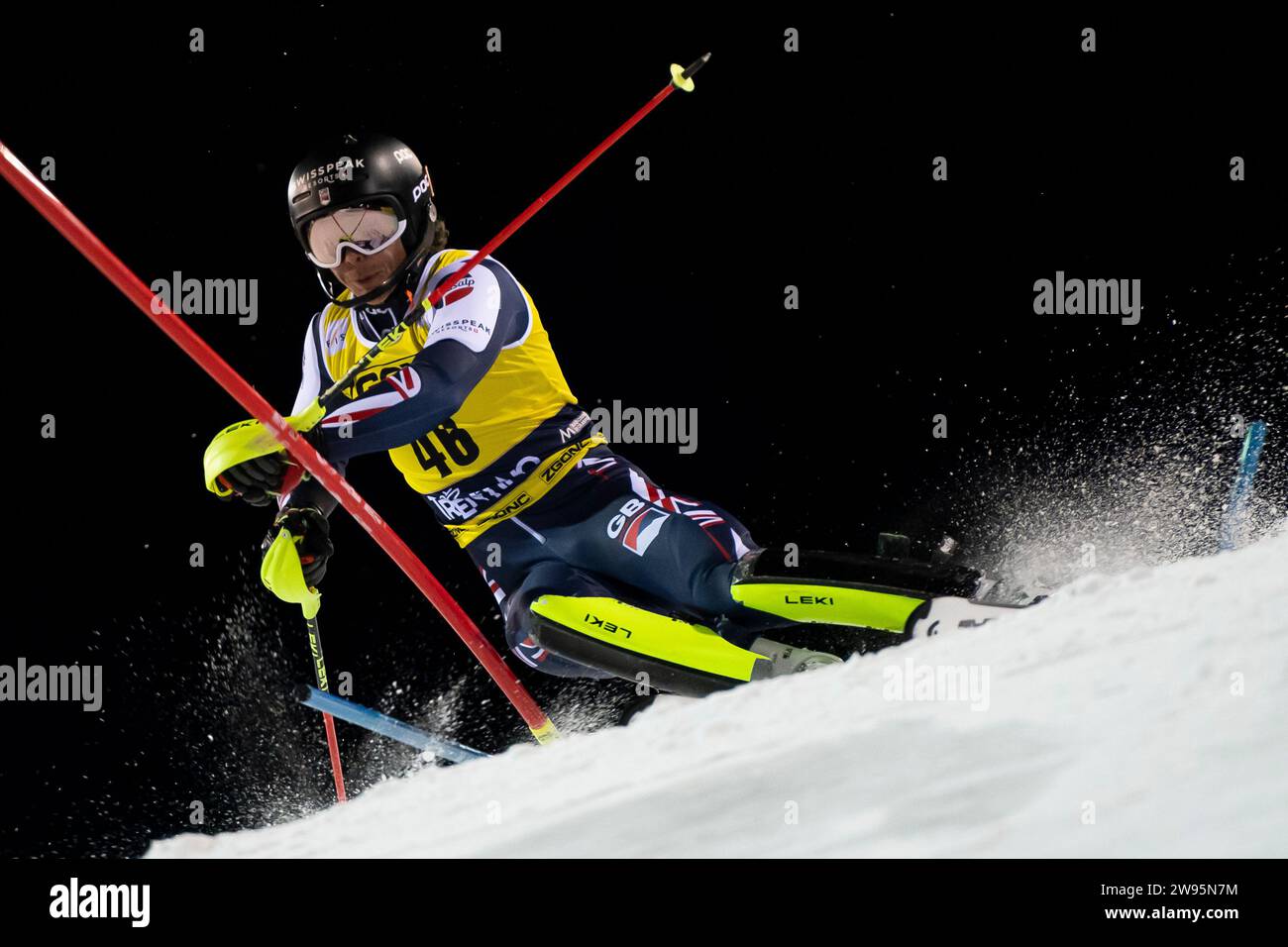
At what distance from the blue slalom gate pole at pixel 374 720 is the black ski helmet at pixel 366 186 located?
3.13 ft

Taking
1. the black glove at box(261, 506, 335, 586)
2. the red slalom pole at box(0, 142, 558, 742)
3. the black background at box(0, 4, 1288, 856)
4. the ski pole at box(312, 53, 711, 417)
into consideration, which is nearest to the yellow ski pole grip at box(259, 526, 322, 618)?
the black glove at box(261, 506, 335, 586)

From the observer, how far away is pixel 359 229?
332cm

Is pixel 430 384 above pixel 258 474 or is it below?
above

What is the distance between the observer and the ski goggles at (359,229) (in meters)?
3.31

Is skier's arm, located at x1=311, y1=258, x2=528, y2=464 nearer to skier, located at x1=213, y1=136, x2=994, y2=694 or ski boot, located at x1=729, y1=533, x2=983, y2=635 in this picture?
skier, located at x1=213, y1=136, x2=994, y2=694

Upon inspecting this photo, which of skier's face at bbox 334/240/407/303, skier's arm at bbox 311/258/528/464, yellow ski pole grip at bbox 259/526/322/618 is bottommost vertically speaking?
yellow ski pole grip at bbox 259/526/322/618

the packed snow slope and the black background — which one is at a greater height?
the black background

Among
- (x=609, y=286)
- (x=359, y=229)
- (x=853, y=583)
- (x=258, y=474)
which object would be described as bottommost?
(x=853, y=583)

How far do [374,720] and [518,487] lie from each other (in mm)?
683

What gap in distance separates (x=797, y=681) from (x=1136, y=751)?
33.9 inches

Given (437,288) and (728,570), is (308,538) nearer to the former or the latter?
(437,288)

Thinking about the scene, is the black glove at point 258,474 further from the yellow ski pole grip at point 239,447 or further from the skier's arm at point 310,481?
the skier's arm at point 310,481

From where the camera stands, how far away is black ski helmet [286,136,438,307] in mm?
3270

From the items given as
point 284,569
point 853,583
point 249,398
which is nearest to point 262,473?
point 249,398
